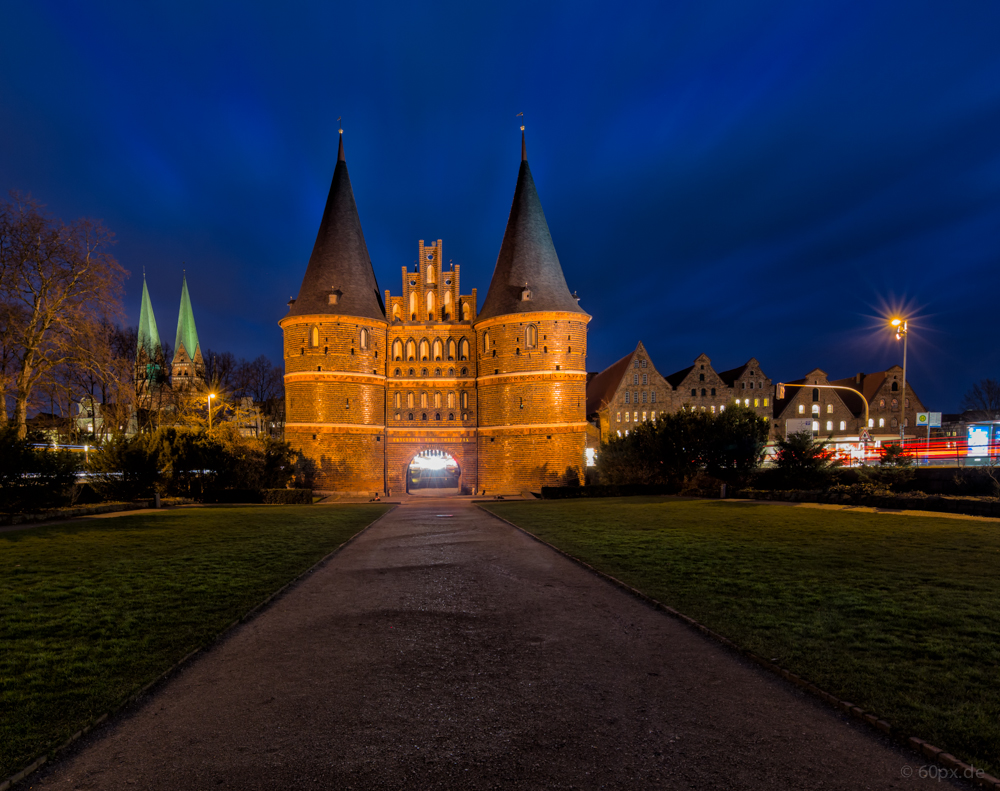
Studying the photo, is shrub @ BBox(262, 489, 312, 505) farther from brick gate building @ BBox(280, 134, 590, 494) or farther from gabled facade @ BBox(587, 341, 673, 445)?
gabled facade @ BBox(587, 341, 673, 445)

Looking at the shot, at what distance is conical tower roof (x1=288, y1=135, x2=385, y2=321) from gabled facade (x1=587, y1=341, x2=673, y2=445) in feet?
85.1

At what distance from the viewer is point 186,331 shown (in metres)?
66.1

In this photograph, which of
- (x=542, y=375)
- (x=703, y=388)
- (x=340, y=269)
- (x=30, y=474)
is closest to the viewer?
(x=30, y=474)

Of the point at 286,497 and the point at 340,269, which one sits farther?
the point at 340,269

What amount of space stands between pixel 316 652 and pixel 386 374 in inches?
1381

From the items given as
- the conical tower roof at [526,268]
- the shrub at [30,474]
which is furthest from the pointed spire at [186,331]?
the shrub at [30,474]

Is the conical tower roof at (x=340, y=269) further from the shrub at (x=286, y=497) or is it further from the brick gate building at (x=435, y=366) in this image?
the shrub at (x=286, y=497)

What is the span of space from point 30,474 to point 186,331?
5557cm

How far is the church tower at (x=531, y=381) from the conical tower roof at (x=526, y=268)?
8 cm

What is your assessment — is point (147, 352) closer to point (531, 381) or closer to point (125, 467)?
point (125, 467)

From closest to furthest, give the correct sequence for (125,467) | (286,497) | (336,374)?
1. (125,467)
2. (286,497)
3. (336,374)

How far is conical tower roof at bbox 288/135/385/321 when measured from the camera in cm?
3809

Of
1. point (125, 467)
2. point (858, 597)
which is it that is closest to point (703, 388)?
point (125, 467)

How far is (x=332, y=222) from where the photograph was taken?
40125mm
